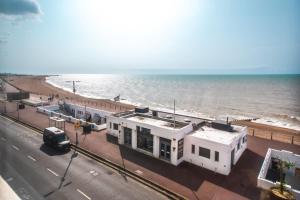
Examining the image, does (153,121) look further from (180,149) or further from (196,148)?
(196,148)

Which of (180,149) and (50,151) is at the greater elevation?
(180,149)

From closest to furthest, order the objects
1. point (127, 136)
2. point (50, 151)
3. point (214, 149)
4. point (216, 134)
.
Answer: point (214, 149) → point (216, 134) → point (50, 151) → point (127, 136)

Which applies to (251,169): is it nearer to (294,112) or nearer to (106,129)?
(106,129)

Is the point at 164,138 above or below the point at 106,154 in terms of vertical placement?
above

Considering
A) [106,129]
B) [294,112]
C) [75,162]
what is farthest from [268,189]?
[294,112]

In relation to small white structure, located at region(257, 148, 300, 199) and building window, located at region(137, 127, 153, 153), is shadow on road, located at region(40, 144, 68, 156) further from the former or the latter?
small white structure, located at region(257, 148, 300, 199)

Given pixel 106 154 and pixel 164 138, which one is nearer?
pixel 164 138

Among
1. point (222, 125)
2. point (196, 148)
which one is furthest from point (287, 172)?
point (196, 148)
